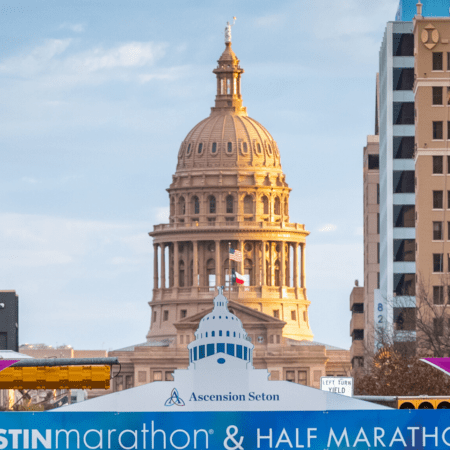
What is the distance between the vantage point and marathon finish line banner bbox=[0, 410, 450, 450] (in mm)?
21547

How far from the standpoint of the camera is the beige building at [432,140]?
119500 mm

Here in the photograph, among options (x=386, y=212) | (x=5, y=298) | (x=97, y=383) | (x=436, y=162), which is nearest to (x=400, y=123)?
(x=386, y=212)

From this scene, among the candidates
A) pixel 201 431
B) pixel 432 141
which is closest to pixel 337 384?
pixel 201 431

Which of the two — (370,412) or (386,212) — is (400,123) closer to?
(386,212)

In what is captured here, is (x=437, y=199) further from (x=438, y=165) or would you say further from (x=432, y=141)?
(x=432, y=141)

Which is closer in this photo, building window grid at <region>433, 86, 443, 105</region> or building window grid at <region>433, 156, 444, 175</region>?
building window grid at <region>433, 86, 443, 105</region>

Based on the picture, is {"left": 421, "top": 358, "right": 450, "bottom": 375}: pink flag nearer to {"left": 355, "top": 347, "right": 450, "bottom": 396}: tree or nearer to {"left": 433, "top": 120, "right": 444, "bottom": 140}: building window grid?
{"left": 355, "top": 347, "right": 450, "bottom": 396}: tree

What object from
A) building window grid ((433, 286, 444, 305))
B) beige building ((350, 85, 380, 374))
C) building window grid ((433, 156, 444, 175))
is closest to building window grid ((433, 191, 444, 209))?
building window grid ((433, 156, 444, 175))

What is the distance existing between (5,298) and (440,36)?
46.5 metres

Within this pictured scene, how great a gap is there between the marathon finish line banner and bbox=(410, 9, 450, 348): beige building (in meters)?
98.0

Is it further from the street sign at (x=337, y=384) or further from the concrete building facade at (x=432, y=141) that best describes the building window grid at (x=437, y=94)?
the street sign at (x=337, y=384)

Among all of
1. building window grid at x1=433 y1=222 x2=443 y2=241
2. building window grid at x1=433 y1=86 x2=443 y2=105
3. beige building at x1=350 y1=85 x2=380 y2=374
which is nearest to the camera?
building window grid at x1=433 y1=222 x2=443 y2=241

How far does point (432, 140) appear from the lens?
395ft

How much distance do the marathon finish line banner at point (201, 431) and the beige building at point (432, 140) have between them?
98049 mm
